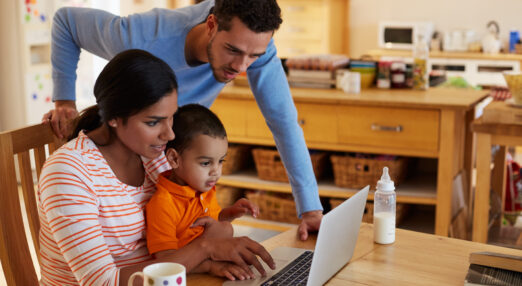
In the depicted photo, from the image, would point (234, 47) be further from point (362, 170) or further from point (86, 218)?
point (362, 170)

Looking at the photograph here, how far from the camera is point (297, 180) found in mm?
1843

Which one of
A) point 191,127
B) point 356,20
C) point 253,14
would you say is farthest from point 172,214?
point 356,20

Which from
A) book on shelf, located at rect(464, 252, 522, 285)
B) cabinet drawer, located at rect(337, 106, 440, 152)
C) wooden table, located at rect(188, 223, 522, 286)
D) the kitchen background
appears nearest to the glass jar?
cabinet drawer, located at rect(337, 106, 440, 152)

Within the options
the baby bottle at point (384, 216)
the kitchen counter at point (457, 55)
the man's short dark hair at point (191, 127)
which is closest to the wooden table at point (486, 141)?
the baby bottle at point (384, 216)

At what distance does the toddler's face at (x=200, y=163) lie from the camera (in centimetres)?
146

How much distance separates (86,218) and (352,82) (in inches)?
86.9

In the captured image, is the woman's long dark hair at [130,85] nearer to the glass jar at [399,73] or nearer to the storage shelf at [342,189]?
the storage shelf at [342,189]

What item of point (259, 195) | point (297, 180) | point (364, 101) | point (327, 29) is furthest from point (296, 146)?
point (327, 29)

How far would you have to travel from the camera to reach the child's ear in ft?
4.81

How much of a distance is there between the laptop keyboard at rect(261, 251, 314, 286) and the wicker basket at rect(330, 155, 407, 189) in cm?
167

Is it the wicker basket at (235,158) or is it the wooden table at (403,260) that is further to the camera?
the wicker basket at (235,158)

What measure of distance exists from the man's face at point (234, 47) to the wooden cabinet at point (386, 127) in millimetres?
1534

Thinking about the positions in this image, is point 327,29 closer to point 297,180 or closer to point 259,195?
point 259,195

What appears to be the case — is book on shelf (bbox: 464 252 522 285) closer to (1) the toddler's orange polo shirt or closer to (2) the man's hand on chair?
(1) the toddler's orange polo shirt
